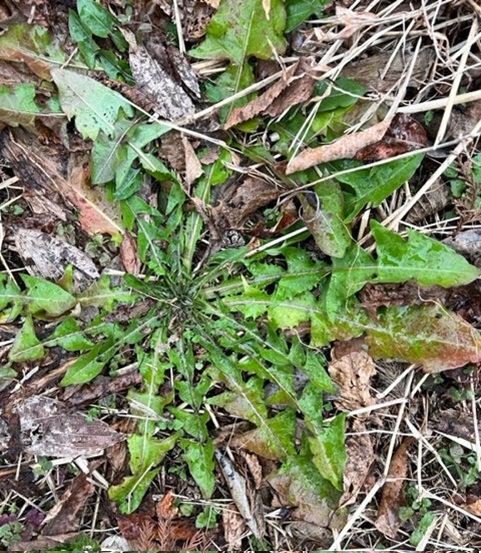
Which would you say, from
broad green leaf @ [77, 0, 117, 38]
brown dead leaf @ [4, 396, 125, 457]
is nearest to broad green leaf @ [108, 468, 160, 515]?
brown dead leaf @ [4, 396, 125, 457]

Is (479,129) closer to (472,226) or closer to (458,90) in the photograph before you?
(458,90)

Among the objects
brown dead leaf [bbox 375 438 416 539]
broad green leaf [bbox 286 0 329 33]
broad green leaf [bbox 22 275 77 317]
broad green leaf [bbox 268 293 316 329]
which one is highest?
broad green leaf [bbox 286 0 329 33]

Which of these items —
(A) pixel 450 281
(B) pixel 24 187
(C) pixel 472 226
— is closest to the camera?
(A) pixel 450 281

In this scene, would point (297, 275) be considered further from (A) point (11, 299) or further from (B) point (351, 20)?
(A) point (11, 299)

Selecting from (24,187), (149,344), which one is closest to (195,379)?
(149,344)

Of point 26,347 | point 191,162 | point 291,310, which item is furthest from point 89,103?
point 291,310

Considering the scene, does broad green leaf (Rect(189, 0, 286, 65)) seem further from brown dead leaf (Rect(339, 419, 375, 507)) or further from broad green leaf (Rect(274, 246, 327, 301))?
brown dead leaf (Rect(339, 419, 375, 507))
